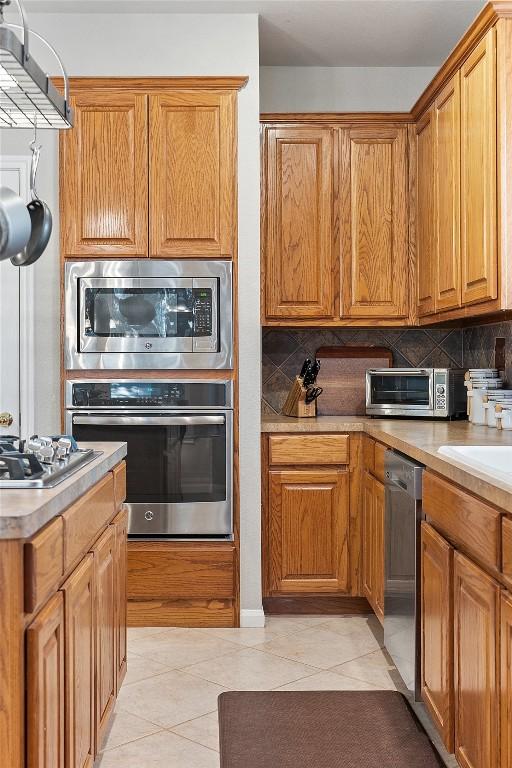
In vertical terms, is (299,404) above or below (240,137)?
below

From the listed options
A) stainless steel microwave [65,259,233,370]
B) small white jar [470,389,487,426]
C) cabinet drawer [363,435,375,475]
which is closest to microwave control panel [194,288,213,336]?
stainless steel microwave [65,259,233,370]

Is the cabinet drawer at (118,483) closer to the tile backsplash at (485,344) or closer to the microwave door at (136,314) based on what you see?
the microwave door at (136,314)

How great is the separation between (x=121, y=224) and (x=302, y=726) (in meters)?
2.23

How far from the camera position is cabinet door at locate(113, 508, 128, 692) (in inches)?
95.1

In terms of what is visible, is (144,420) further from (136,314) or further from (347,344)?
(347,344)

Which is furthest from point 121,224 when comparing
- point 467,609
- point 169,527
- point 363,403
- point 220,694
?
point 467,609

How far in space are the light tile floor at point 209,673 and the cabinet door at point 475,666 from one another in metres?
0.77

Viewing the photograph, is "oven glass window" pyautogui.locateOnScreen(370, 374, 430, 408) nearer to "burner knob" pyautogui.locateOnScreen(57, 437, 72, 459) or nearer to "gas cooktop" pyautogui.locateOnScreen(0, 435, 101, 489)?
"gas cooktop" pyautogui.locateOnScreen(0, 435, 101, 489)

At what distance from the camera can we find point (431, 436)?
2.91 meters

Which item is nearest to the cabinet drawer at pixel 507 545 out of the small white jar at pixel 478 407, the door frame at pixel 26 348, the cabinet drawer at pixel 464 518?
the cabinet drawer at pixel 464 518

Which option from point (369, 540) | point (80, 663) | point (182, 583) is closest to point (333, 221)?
point (369, 540)

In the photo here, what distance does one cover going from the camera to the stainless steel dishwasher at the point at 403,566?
250cm

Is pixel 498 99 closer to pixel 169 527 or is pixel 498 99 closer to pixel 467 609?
pixel 467 609

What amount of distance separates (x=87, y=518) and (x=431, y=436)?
1471 mm
